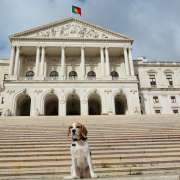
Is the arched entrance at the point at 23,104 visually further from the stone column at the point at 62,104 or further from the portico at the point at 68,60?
the stone column at the point at 62,104

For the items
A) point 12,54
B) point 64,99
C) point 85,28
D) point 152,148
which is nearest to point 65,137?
point 152,148

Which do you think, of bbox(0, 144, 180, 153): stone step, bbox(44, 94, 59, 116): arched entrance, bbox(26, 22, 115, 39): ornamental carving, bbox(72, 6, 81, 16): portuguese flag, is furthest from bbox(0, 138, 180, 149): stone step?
bbox(72, 6, 81, 16): portuguese flag

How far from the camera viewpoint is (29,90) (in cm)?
3769

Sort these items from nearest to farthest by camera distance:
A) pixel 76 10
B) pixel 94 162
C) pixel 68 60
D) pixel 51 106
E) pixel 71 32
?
pixel 94 162 → pixel 51 106 → pixel 71 32 → pixel 76 10 → pixel 68 60

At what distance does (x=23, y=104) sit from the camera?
41219 millimetres

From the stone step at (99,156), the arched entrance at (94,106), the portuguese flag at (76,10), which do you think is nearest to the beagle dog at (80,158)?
the stone step at (99,156)

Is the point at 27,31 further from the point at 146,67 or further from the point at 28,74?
the point at 146,67

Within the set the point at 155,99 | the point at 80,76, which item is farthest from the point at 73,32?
the point at 155,99

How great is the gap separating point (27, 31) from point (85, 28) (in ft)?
34.0

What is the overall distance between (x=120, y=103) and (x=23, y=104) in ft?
55.5

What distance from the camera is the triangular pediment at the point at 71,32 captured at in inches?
1674

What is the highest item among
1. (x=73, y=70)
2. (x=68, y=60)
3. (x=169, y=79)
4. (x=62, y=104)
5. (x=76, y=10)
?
(x=76, y=10)

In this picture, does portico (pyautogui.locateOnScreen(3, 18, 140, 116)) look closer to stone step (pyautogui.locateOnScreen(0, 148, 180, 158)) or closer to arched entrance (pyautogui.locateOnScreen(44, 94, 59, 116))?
arched entrance (pyautogui.locateOnScreen(44, 94, 59, 116))

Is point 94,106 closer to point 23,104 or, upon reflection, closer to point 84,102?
point 84,102
